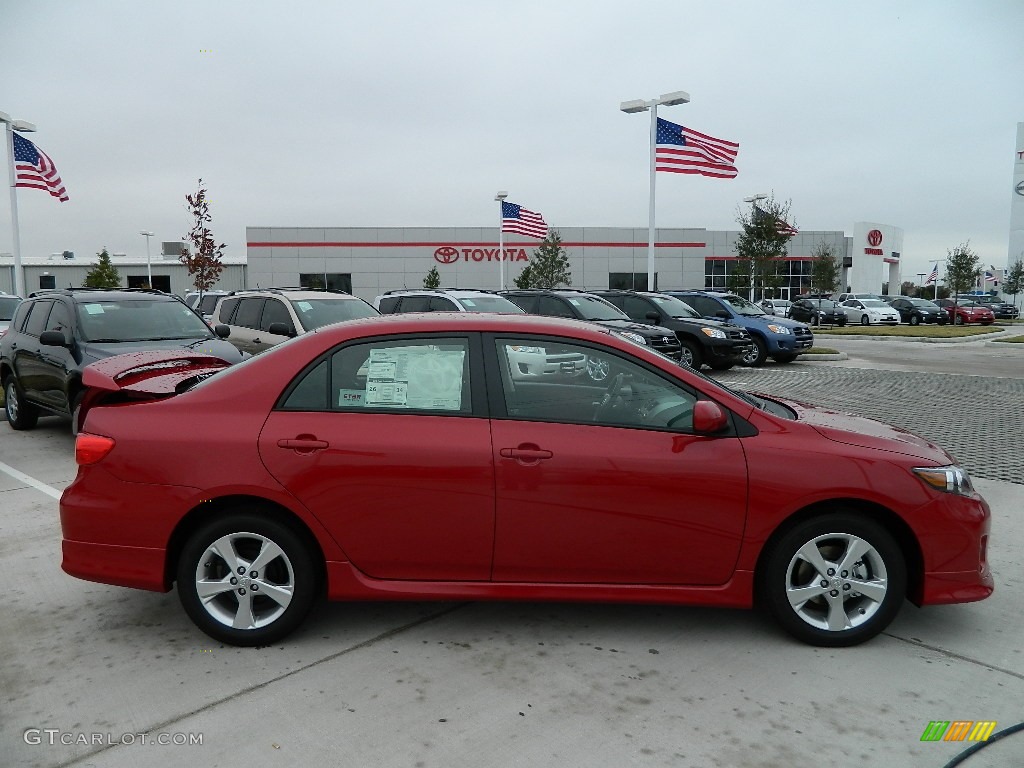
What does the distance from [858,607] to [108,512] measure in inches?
143

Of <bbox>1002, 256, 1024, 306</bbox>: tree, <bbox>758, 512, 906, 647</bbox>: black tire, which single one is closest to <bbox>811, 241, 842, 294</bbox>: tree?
<bbox>1002, 256, 1024, 306</bbox>: tree

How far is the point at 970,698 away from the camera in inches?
135

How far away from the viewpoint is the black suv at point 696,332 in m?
16.2

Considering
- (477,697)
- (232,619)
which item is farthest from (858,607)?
(232,619)

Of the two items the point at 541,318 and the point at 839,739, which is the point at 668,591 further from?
the point at 541,318

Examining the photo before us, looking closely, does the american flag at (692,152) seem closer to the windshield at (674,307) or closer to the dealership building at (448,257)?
the windshield at (674,307)

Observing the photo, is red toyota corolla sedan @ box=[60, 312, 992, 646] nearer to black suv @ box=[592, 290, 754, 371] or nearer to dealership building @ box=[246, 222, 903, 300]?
black suv @ box=[592, 290, 754, 371]

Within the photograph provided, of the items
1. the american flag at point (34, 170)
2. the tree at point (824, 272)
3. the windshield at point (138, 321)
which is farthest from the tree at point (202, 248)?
the tree at point (824, 272)

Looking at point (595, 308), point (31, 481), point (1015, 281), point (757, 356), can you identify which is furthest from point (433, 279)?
point (31, 481)

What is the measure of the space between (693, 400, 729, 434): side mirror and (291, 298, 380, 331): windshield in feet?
26.7

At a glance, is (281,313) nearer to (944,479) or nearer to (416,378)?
(416,378)

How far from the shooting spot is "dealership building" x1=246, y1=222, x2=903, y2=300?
171ft

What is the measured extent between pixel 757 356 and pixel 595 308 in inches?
175

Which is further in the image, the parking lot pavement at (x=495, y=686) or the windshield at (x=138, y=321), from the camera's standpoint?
the windshield at (x=138, y=321)
